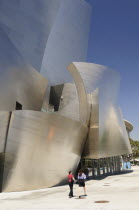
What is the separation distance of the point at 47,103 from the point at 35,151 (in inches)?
491

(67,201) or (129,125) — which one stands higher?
(129,125)

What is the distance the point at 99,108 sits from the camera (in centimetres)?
1967

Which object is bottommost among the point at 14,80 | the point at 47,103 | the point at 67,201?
the point at 67,201

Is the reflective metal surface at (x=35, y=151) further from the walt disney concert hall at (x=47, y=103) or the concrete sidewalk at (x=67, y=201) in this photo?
the concrete sidewalk at (x=67, y=201)

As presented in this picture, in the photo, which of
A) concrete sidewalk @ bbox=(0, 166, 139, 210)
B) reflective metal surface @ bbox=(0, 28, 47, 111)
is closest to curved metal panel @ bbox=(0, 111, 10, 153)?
reflective metal surface @ bbox=(0, 28, 47, 111)

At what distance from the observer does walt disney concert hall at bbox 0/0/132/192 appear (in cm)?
1297

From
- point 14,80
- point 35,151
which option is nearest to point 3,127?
point 35,151

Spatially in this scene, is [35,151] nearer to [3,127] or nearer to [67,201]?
[3,127]

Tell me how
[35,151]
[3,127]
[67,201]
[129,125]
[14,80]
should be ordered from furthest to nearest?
[129,125]
[14,80]
[35,151]
[3,127]
[67,201]

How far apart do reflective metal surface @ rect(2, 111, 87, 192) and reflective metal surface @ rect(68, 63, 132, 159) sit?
4.15 meters

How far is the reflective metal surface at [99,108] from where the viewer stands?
62.7 feet

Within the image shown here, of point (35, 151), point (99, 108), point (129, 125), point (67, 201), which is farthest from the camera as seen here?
point (129, 125)

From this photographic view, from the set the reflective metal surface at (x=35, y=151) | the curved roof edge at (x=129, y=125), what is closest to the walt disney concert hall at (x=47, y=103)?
the reflective metal surface at (x=35, y=151)

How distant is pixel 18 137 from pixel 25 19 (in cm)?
1430
